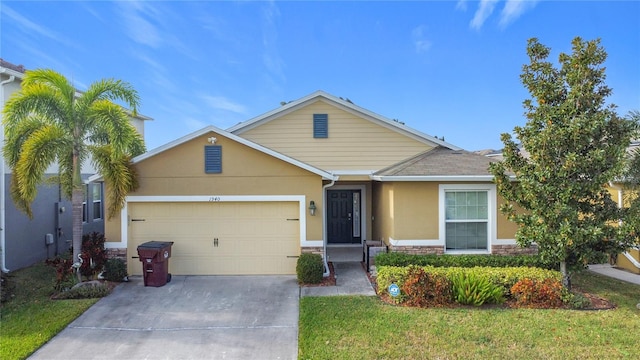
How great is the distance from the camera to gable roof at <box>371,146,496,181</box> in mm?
9336

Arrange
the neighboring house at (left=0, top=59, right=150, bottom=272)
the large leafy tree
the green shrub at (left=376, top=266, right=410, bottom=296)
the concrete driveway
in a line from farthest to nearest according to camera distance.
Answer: the neighboring house at (left=0, top=59, right=150, bottom=272) < the green shrub at (left=376, top=266, right=410, bottom=296) < the large leafy tree < the concrete driveway

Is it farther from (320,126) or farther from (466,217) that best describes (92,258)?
(466,217)

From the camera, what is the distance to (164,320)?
6777mm

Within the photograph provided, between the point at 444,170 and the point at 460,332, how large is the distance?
15.9 feet

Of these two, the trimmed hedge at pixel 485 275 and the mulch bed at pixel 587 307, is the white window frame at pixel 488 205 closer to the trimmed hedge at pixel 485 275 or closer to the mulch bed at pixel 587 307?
the trimmed hedge at pixel 485 275

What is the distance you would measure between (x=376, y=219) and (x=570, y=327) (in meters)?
6.80

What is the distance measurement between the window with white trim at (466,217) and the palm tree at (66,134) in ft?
26.9

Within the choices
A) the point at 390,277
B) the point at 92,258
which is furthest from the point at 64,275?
the point at 390,277

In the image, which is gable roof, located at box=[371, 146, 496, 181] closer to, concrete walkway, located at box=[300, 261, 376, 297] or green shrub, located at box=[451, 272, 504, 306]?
concrete walkway, located at box=[300, 261, 376, 297]

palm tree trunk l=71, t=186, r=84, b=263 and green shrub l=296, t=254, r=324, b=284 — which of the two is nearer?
palm tree trunk l=71, t=186, r=84, b=263

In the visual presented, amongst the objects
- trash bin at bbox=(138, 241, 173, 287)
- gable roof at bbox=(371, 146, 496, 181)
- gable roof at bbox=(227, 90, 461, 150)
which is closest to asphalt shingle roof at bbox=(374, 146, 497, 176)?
gable roof at bbox=(371, 146, 496, 181)

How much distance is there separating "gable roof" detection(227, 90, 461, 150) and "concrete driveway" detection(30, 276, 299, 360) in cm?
562

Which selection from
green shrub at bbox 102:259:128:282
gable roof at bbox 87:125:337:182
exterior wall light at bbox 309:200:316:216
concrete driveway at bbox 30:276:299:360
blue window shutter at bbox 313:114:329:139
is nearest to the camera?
concrete driveway at bbox 30:276:299:360

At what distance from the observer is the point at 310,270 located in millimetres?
8789
